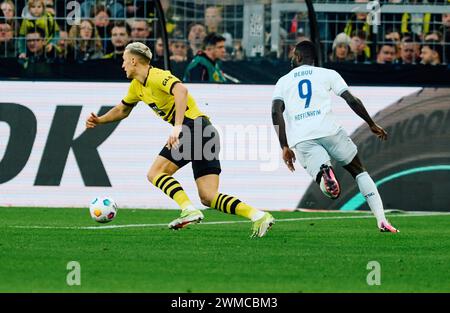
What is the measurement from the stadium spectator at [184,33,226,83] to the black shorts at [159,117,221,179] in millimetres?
4269

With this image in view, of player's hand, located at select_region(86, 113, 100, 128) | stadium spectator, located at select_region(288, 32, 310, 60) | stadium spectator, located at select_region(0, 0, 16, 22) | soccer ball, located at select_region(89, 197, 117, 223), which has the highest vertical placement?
stadium spectator, located at select_region(0, 0, 16, 22)

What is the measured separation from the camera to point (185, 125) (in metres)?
12.8

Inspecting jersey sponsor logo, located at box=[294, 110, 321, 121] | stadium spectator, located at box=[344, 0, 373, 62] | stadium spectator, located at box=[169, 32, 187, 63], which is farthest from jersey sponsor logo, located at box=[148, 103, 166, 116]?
stadium spectator, located at box=[344, 0, 373, 62]

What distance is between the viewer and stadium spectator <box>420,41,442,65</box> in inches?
672

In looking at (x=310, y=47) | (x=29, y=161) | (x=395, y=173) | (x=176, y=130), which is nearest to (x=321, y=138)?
(x=310, y=47)

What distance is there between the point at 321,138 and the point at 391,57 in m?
4.46

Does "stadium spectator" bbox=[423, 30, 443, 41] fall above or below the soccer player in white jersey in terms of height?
above

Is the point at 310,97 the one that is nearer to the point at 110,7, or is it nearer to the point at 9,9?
the point at 110,7

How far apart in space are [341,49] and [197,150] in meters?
5.21

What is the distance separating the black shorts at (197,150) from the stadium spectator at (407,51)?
17.2ft

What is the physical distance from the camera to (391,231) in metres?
13.1

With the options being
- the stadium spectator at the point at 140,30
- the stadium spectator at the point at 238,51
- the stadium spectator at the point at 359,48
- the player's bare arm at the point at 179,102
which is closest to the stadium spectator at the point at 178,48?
the stadium spectator at the point at 140,30

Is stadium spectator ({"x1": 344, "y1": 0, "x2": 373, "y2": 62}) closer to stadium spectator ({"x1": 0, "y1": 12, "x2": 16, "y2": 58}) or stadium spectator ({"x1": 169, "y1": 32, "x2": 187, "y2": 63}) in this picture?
stadium spectator ({"x1": 169, "y1": 32, "x2": 187, "y2": 63})

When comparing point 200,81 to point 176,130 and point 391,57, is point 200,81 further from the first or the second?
point 176,130
